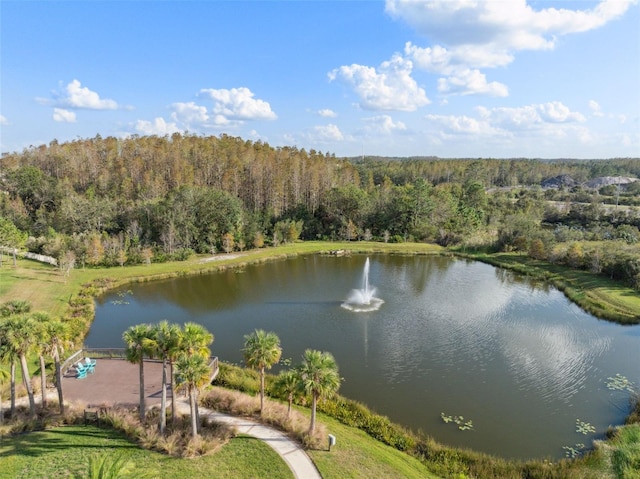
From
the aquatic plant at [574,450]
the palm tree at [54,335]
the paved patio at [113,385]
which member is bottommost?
the aquatic plant at [574,450]

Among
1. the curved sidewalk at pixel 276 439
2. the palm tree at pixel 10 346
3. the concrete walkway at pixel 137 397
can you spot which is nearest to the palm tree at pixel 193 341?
the curved sidewalk at pixel 276 439

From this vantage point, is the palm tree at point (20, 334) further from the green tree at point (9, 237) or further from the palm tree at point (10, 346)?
the green tree at point (9, 237)

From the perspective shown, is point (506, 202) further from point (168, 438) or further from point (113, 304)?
point (168, 438)

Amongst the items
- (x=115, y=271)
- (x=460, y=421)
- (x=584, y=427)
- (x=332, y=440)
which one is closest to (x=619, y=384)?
(x=584, y=427)

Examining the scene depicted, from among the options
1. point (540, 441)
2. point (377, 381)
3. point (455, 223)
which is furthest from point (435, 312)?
point (455, 223)

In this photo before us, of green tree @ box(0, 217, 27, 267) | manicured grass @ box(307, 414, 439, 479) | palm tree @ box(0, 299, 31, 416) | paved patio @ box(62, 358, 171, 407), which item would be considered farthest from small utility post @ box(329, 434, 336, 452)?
green tree @ box(0, 217, 27, 267)

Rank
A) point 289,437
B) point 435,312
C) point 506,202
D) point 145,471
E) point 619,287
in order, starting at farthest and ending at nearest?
point 506,202 → point 619,287 → point 435,312 → point 289,437 → point 145,471

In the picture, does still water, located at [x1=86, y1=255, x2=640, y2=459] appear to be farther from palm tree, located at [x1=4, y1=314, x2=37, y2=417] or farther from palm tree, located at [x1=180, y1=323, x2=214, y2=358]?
palm tree, located at [x1=4, y1=314, x2=37, y2=417]
